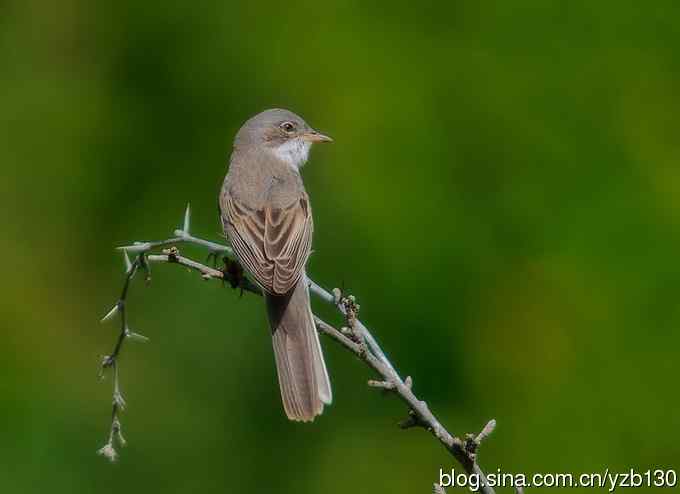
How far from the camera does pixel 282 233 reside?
518 centimetres

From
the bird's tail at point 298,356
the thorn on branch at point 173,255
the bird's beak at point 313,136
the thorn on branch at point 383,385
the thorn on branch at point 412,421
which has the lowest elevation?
the bird's tail at point 298,356

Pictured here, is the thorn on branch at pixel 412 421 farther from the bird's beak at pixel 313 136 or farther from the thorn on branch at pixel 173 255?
the bird's beak at pixel 313 136

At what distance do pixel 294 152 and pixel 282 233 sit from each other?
122 cm

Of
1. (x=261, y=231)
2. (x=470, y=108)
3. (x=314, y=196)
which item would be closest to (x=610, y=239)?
(x=470, y=108)

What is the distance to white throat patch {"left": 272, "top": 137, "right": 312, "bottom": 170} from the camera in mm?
6246

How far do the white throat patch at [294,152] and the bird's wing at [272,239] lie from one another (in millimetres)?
653

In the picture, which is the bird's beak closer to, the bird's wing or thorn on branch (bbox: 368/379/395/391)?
the bird's wing

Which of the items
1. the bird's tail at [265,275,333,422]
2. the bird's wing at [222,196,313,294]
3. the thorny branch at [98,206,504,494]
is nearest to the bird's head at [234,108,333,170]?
the bird's wing at [222,196,313,294]

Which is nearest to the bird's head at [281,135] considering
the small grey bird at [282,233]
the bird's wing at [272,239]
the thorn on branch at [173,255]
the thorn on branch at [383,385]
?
the small grey bird at [282,233]

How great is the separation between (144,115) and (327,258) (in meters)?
1.73

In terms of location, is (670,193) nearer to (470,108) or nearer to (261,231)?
(470,108)

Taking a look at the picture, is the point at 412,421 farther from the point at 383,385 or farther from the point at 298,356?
the point at 298,356

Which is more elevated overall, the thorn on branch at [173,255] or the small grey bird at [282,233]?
the thorn on branch at [173,255]

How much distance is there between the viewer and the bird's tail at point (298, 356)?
4.37m
